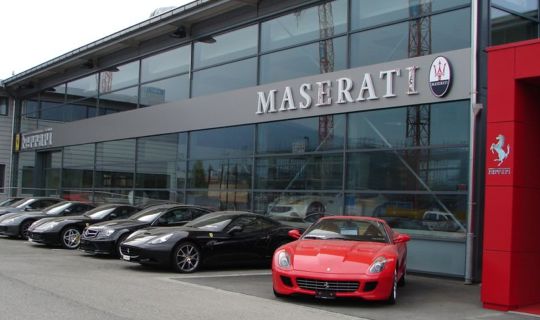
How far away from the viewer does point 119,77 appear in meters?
24.8

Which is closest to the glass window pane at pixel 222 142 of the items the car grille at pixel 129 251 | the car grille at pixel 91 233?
the car grille at pixel 91 233

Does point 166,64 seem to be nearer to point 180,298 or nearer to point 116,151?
point 116,151

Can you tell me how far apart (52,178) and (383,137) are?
2040cm

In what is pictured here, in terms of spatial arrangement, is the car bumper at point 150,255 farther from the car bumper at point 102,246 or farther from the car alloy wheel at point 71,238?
the car alloy wheel at point 71,238

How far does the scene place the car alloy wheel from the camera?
15867mm

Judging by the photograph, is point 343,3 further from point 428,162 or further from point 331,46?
point 428,162

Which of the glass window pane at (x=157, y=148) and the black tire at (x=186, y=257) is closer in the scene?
the black tire at (x=186, y=257)

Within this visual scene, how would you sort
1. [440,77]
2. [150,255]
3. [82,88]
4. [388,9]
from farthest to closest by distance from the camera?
[82,88] < [388,9] < [440,77] < [150,255]

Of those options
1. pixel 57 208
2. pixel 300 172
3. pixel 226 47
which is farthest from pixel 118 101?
pixel 300 172

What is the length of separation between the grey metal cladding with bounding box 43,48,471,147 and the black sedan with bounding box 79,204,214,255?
4.07 m

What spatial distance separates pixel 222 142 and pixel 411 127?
7106 mm

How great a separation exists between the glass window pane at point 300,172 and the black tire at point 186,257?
4567mm

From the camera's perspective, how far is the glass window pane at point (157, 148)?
20906mm

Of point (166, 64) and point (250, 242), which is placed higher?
point (166, 64)
